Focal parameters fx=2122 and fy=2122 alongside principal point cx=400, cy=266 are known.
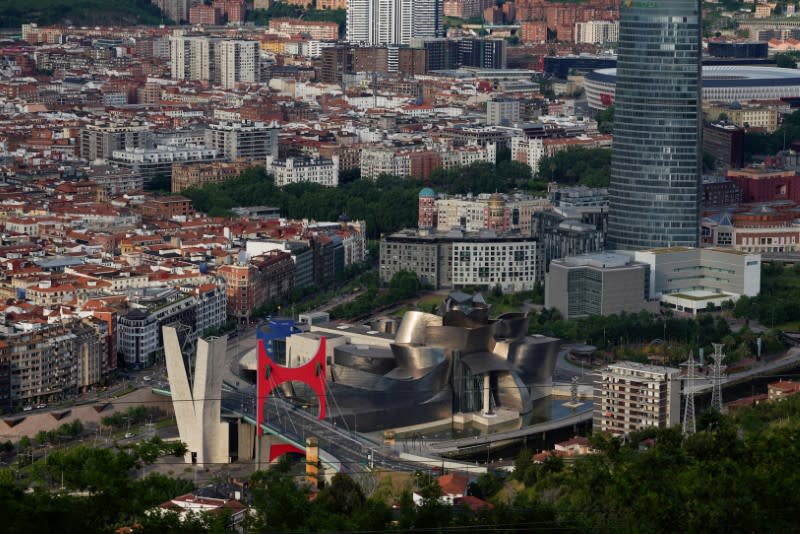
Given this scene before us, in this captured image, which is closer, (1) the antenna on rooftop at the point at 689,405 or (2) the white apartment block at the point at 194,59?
(1) the antenna on rooftop at the point at 689,405

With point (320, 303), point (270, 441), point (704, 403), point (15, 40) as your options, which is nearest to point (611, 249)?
point (320, 303)

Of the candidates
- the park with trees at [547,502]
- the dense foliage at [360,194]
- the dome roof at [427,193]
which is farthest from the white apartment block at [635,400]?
the dense foliage at [360,194]

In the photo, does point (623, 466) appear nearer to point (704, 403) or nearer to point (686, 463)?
point (686, 463)

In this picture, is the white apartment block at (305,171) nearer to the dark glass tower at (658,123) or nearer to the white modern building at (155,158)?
the white modern building at (155,158)

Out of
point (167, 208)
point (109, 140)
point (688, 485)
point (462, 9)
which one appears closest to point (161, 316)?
point (167, 208)

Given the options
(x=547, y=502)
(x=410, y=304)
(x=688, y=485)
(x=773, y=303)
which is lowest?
(x=410, y=304)

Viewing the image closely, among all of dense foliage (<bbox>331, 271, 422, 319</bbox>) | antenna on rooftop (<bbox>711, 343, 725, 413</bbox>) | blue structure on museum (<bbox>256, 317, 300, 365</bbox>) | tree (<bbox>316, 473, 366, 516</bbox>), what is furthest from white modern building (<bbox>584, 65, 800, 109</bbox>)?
tree (<bbox>316, 473, 366, 516</bbox>)

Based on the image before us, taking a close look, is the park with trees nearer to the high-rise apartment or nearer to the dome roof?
the dome roof

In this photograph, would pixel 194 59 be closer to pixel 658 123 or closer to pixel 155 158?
pixel 155 158
